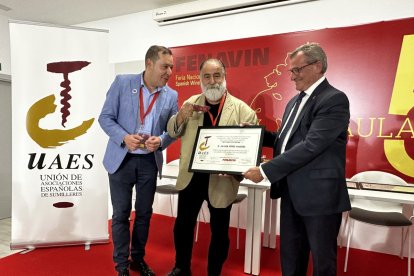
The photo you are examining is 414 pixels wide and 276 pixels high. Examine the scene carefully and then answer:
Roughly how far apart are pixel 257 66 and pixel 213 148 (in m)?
2.08

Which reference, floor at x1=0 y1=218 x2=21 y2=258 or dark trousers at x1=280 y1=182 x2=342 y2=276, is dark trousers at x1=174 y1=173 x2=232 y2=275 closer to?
dark trousers at x1=280 y1=182 x2=342 y2=276

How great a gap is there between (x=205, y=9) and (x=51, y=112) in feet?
7.98

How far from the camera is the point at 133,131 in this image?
2342 mm

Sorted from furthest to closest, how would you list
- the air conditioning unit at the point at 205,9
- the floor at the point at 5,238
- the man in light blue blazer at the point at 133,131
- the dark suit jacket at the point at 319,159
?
the air conditioning unit at the point at 205,9
the floor at the point at 5,238
the man in light blue blazer at the point at 133,131
the dark suit jacket at the point at 319,159

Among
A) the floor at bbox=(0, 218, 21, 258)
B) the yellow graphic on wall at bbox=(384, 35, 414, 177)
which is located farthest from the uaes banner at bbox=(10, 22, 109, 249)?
the yellow graphic on wall at bbox=(384, 35, 414, 177)

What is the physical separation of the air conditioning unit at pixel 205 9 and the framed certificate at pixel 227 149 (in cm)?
239

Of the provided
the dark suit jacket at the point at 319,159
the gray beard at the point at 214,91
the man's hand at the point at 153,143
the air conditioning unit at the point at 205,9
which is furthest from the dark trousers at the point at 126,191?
the air conditioning unit at the point at 205,9

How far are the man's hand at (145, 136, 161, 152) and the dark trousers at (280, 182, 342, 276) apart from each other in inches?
38.8

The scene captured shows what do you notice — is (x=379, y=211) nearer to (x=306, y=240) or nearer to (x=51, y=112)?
(x=306, y=240)

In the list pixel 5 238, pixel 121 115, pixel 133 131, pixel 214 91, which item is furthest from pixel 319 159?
pixel 5 238

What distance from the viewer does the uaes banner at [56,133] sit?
2.87 metres

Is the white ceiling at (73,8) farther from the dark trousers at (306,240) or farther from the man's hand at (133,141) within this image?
the dark trousers at (306,240)

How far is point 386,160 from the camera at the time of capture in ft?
10.5

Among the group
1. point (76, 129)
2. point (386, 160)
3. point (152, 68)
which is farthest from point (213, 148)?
point (386, 160)
